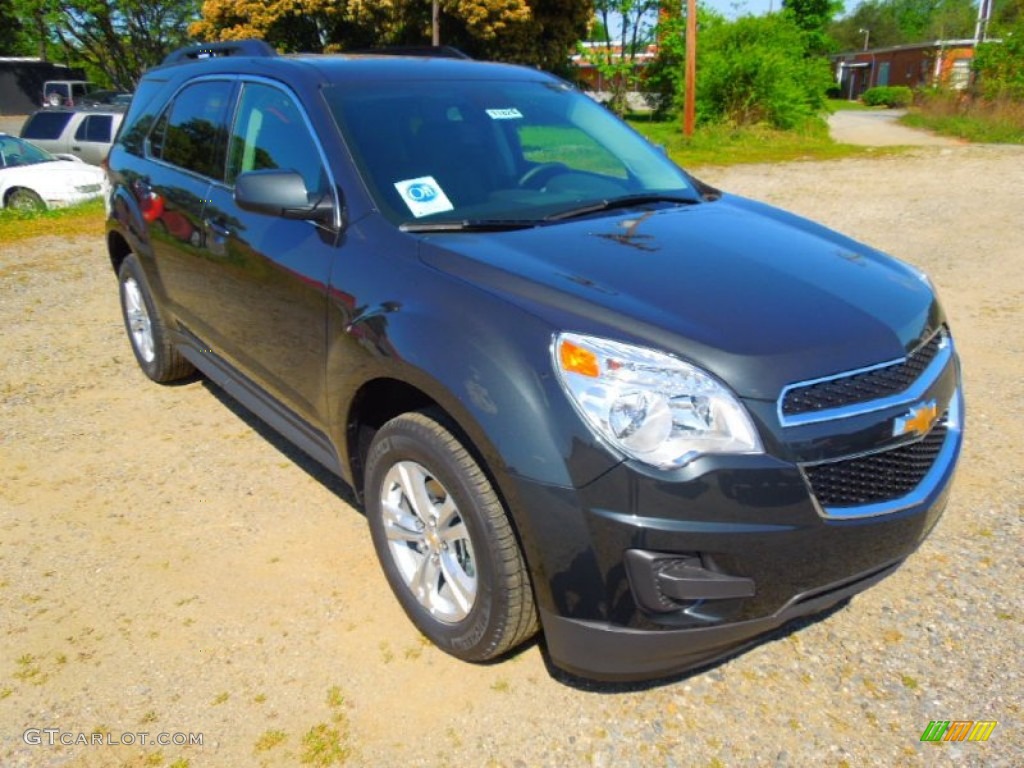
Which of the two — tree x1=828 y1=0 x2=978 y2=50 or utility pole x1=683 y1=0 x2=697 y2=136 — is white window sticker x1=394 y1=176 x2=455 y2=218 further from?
tree x1=828 y1=0 x2=978 y2=50

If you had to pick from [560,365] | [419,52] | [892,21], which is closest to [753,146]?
[419,52]

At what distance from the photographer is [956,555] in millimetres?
3252

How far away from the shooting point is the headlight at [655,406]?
6.88ft

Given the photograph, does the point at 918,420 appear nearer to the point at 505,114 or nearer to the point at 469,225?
the point at 469,225

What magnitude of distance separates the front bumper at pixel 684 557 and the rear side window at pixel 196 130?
255 cm

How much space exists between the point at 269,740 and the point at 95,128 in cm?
1602

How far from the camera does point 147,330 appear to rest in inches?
198

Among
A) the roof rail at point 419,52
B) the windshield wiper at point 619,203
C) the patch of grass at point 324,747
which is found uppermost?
the roof rail at point 419,52

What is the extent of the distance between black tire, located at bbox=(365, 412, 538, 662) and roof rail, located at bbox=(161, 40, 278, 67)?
2162mm

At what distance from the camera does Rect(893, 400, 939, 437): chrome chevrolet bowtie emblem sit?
2.32 meters

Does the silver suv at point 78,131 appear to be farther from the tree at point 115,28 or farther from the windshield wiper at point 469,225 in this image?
the tree at point 115,28

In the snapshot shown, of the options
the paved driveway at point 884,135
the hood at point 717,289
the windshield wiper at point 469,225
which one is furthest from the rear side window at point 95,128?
the paved driveway at point 884,135

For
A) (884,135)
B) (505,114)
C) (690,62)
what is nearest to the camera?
(505,114)

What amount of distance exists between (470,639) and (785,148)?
60.0 feet
